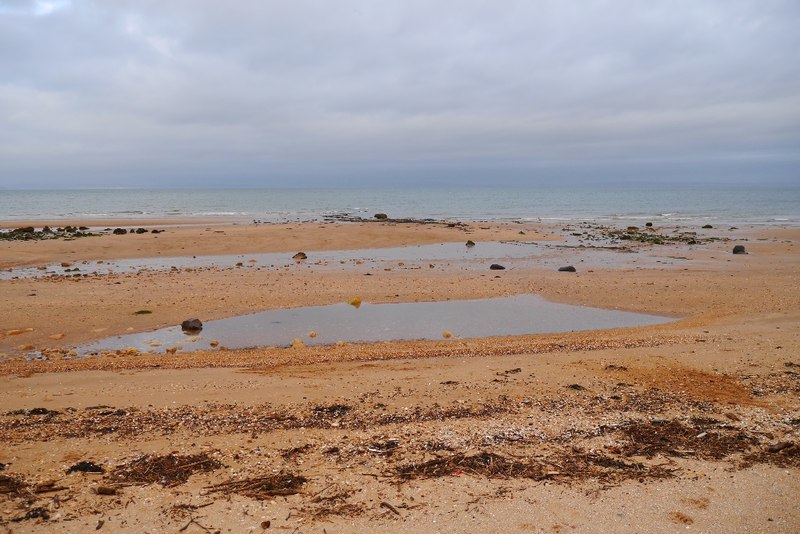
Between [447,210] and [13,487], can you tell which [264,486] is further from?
[447,210]

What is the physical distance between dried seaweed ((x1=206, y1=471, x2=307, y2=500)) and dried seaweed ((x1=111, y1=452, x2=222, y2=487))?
0.38 metres

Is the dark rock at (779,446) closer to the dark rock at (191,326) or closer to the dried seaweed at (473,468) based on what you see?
the dried seaweed at (473,468)

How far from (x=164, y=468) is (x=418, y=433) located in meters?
2.62

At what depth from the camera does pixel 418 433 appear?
5.99m

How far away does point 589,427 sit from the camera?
6.16 metres

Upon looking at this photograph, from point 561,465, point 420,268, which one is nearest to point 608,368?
point 561,465

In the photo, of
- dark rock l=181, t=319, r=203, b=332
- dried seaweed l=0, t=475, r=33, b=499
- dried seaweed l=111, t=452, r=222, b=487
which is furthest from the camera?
dark rock l=181, t=319, r=203, b=332

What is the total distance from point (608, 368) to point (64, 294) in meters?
14.9

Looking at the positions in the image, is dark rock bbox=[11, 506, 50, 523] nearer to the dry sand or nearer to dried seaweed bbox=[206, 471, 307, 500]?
the dry sand

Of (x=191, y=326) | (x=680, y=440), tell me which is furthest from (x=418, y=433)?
(x=191, y=326)

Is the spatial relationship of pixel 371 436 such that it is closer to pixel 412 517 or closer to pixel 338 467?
pixel 338 467

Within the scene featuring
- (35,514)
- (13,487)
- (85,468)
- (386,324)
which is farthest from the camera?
(386,324)

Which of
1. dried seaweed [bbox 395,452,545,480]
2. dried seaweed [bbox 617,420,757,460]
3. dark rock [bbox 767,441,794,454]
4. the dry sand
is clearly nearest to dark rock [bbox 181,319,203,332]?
the dry sand

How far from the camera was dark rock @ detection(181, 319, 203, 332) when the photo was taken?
12.6 meters
